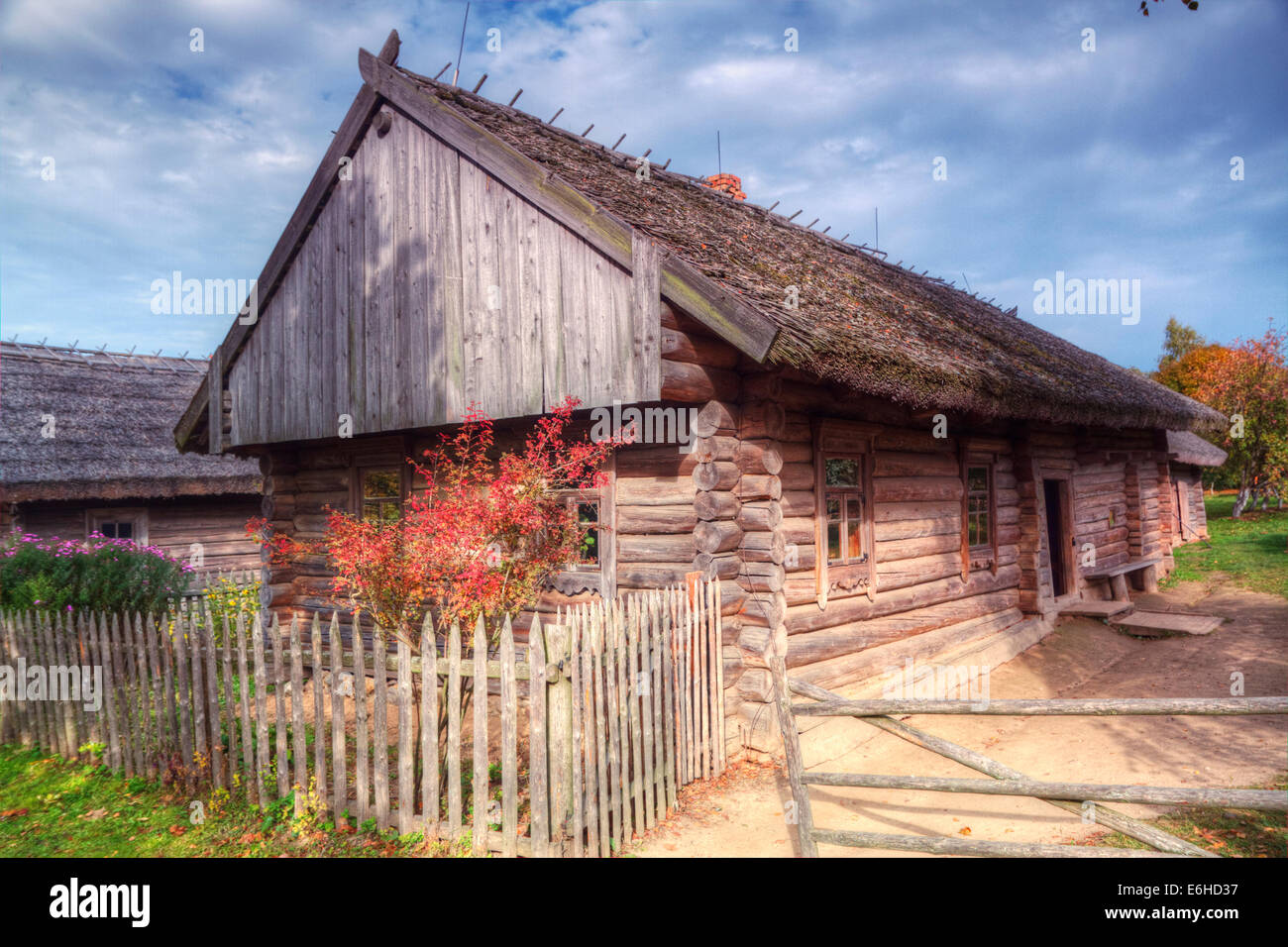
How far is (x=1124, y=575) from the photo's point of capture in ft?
48.5

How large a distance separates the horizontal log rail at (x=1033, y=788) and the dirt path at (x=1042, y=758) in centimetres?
73

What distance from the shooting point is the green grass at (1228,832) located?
4500 mm

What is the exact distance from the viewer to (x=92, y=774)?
21.2ft

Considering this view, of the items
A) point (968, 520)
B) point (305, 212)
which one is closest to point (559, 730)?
point (968, 520)

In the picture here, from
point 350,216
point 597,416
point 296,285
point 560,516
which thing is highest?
point 350,216

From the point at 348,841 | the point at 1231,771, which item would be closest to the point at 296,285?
the point at 348,841

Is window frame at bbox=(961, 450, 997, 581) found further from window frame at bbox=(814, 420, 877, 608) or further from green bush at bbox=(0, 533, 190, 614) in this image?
green bush at bbox=(0, 533, 190, 614)

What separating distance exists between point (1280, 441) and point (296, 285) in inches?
1134

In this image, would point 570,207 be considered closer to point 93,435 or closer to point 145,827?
point 145,827

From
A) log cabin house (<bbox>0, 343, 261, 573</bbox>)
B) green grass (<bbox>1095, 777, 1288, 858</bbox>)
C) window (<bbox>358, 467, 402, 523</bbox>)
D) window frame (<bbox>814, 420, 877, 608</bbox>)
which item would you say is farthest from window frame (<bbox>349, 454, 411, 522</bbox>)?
log cabin house (<bbox>0, 343, 261, 573</bbox>)

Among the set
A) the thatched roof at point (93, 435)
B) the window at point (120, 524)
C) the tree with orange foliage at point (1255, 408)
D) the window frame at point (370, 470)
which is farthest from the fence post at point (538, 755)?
the tree with orange foliage at point (1255, 408)

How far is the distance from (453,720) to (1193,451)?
27264 millimetres

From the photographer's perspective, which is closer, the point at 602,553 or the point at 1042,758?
the point at 1042,758
